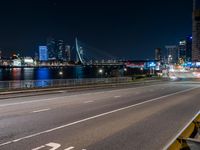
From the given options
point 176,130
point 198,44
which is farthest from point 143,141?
point 198,44

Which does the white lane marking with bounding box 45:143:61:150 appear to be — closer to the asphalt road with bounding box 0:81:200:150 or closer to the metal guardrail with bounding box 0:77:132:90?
the asphalt road with bounding box 0:81:200:150

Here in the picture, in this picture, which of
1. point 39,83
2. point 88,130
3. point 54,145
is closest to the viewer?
point 54,145

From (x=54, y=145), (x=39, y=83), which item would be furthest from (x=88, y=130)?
(x=39, y=83)

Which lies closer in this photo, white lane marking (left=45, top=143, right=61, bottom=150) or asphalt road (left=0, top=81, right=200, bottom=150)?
white lane marking (left=45, top=143, right=61, bottom=150)

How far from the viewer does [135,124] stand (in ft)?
39.7

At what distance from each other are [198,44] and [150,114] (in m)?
172

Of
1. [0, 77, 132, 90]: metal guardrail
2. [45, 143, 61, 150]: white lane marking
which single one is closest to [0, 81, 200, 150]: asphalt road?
[45, 143, 61, 150]: white lane marking

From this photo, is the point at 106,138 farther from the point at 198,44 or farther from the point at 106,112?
the point at 198,44

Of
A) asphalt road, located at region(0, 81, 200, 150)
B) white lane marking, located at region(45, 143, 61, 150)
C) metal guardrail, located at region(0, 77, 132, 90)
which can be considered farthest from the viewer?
metal guardrail, located at region(0, 77, 132, 90)

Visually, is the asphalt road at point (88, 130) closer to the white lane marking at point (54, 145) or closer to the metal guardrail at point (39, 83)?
the white lane marking at point (54, 145)

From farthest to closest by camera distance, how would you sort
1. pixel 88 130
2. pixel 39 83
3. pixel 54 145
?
pixel 39 83 → pixel 88 130 → pixel 54 145

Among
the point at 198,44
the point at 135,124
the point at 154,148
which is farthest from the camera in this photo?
the point at 198,44

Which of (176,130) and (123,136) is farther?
(176,130)

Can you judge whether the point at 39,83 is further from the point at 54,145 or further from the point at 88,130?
the point at 54,145
